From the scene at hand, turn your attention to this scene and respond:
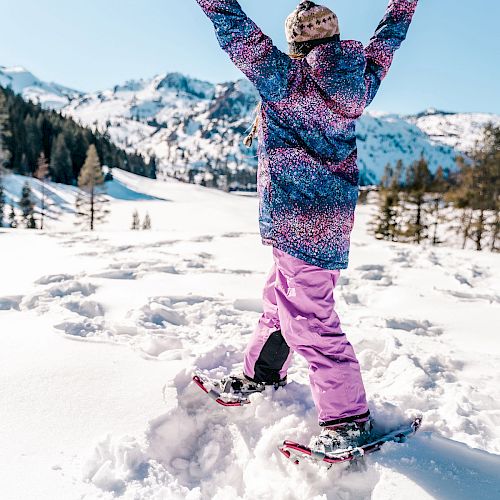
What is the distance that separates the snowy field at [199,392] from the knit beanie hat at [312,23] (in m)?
1.66

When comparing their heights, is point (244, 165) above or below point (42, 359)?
above

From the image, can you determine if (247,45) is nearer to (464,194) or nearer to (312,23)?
(312,23)

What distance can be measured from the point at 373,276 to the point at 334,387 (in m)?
4.15

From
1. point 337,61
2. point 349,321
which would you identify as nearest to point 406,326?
point 349,321

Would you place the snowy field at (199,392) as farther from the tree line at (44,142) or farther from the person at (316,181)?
the tree line at (44,142)

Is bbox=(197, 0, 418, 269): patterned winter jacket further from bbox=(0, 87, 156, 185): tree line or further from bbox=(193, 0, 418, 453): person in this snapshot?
bbox=(0, 87, 156, 185): tree line

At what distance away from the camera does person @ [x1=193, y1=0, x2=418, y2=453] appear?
1.68 metres

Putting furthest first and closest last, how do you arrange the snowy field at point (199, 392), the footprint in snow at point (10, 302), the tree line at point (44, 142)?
the tree line at point (44, 142)
the footprint in snow at point (10, 302)
the snowy field at point (199, 392)

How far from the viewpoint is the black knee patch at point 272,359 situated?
2.18 m

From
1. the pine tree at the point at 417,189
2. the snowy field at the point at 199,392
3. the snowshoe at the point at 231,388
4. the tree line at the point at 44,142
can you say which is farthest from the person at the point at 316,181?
the tree line at the point at 44,142

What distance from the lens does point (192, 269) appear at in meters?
5.62

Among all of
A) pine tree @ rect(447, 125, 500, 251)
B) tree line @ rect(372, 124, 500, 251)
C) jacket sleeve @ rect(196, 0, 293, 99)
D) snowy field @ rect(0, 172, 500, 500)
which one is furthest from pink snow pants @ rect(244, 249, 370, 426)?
pine tree @ rect(447, 125, 500, 251)

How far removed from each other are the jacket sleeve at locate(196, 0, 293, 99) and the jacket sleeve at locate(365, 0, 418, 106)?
1.41 feet

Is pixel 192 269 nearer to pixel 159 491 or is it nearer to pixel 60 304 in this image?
pixel 60 304
